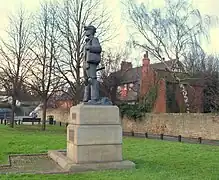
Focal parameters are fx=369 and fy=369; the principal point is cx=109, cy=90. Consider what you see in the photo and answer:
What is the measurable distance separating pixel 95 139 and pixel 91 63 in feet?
8.23

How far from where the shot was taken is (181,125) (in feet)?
91.2

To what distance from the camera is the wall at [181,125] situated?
2528 cm

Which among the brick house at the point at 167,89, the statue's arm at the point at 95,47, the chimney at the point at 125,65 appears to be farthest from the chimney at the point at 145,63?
the statue's arm at the point at 95,47

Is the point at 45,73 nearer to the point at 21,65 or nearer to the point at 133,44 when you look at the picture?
the point at 21,65

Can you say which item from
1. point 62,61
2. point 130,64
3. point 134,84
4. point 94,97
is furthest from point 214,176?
point 134,84

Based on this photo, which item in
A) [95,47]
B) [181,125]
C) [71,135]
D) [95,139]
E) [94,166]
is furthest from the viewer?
[181,125]

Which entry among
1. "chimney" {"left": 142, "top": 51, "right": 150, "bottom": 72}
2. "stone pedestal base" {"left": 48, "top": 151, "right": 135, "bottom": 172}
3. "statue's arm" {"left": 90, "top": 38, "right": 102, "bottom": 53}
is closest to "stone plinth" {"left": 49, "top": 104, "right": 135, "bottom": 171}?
"stone pedestal base" {"left": 48, "top": 151, "right": 135, "bottom": 172}

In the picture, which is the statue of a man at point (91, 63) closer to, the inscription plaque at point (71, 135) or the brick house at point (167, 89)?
the inscription plaque at point (71, 135)

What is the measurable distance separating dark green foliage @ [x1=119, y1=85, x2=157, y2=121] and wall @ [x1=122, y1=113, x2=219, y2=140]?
664mm

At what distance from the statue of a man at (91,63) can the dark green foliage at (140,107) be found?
2116cm

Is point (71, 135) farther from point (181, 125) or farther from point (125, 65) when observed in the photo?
point (125, 65)

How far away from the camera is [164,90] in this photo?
1463 inches

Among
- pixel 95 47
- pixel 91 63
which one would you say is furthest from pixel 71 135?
pixel 95 47

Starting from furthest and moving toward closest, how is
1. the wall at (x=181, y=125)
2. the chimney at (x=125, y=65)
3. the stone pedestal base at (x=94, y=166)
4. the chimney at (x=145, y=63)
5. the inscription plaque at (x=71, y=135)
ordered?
1. the chimney at (x=125, y=65)
2. the chimney at (x=145, y=63)
3. the wall at (x=181, y=125)
4. the inscription plaque at (x=71, y=135)
5. the stone pedestal base at (x=94, y=166)
